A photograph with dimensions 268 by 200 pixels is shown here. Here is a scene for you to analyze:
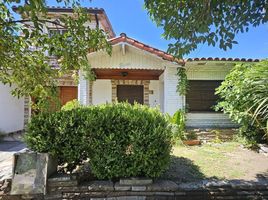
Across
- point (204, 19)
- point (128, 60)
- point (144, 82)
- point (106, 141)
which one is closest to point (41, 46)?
point (106, 141)

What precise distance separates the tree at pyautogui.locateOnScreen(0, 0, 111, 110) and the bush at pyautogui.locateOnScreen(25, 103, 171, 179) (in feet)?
2.29

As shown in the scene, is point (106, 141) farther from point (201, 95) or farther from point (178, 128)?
point (201, 95)

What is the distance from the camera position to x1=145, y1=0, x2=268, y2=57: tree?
12.8 feet

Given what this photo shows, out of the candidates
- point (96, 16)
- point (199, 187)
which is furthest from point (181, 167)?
point (96, 16)

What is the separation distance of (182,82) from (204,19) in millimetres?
6875

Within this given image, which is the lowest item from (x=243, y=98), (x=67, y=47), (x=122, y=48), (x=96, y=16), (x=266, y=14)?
(x=243, y=98)

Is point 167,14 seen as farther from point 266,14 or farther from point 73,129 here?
point 73,129

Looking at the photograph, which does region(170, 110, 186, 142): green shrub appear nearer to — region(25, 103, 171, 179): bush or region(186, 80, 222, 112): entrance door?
region(186, 80, 222, 112): entrance door

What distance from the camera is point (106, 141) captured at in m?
4.65

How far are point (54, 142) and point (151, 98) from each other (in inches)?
356

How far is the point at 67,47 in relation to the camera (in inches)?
182

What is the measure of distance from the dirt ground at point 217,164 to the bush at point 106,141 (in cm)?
95

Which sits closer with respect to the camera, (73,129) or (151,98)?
(73,129)

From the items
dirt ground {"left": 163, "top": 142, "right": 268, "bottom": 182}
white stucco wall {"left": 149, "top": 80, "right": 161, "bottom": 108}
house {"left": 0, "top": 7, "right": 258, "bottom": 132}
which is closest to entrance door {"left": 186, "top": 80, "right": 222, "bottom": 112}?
house {"left": 0, "top": 7, "right": 258, "bottom": 132}
